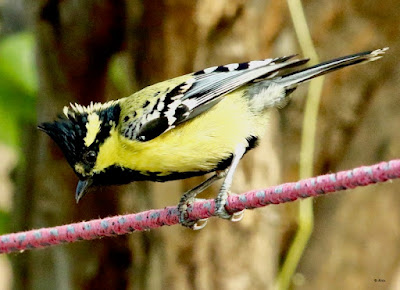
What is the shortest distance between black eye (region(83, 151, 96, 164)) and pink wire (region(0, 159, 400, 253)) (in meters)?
0.34

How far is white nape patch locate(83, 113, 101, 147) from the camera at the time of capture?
102 inches

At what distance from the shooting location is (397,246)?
4359mm

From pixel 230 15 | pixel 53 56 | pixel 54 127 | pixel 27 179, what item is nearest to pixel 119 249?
pixel 27 179

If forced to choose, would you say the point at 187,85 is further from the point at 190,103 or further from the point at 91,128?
the point at 91,128

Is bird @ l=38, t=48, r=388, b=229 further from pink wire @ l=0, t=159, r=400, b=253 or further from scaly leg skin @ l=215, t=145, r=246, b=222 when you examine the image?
pink wire @ l=0, t=159, r=400, b=253

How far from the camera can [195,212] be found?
7.77 feet

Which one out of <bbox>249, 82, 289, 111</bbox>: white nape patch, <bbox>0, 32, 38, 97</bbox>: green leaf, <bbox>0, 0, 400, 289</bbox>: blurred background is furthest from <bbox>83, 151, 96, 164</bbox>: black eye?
<bbox>0, 32, 38, 97</bbox>: green leaf

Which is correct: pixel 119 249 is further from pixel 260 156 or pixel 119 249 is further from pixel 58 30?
pixel 58 30

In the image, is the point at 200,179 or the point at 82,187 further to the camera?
the point at 200,179

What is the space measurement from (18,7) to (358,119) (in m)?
2.76

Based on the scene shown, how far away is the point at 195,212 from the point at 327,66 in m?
0.65

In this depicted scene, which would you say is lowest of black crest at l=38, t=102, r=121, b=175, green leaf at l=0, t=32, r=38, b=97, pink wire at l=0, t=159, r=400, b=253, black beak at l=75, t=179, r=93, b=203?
pink wire at l=0, t=159, r=400, b=253

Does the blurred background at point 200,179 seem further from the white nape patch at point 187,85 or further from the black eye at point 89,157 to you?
the black eye at point 89,157

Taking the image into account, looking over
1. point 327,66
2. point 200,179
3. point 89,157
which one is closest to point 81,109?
point 89,157
